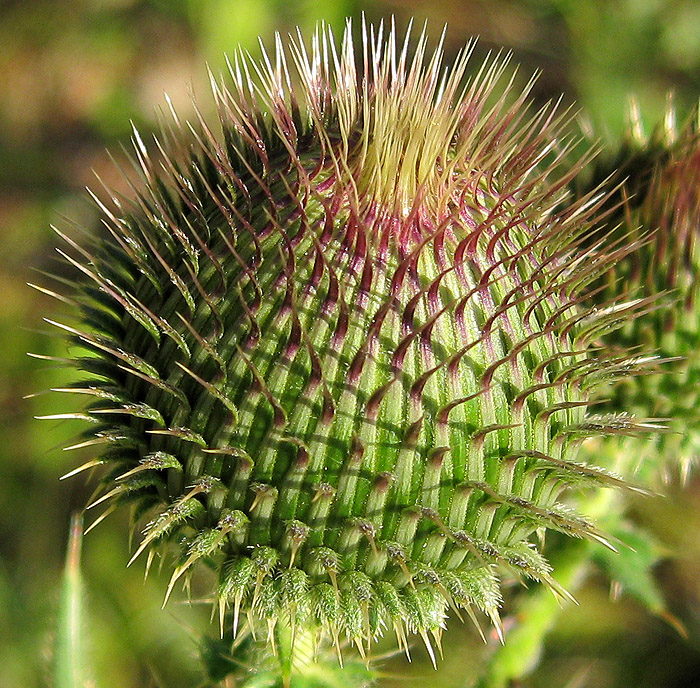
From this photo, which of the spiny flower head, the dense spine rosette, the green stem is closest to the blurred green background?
the spiny flower head

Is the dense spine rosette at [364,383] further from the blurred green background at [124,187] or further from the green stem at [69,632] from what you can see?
the blurred green background at [124,187]

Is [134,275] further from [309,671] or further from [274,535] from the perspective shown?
[309,671]

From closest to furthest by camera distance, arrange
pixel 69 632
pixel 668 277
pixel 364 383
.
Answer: pixel 364 383, pixel 69 632, pixel 668 277

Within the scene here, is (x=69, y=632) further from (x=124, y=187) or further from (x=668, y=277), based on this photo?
(x=124, y=187)

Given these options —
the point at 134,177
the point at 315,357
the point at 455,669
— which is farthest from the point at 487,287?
the point at 134,177

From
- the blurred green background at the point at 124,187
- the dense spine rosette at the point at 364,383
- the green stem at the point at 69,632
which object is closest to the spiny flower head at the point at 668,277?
the dense spine rosette at the point at 364,383

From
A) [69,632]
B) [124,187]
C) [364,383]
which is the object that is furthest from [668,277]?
[124,187]
